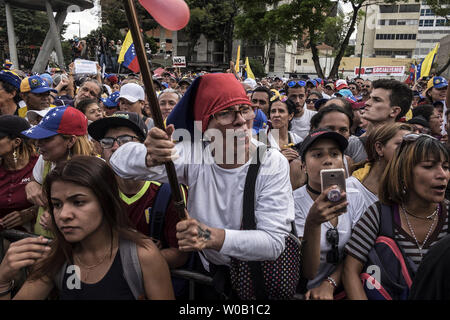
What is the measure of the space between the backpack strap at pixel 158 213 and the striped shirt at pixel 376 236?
45.8 inches

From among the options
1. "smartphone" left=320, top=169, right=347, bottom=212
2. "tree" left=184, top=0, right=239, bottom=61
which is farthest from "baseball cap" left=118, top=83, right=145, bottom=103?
"tree" left=184, top=0, right=239, bottom=61

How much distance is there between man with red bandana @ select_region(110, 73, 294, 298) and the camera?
1.48 meters

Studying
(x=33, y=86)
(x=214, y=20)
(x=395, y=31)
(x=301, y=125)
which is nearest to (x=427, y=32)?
(x=395, y=31)

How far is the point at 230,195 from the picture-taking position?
65.3 inches

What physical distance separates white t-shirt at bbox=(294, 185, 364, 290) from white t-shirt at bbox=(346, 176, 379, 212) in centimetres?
5

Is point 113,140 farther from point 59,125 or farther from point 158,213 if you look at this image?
point 158,213

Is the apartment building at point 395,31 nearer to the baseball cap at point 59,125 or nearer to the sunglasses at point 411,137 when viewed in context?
the sunglasses at point 411,137

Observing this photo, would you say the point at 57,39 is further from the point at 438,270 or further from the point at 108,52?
the point at 438,270

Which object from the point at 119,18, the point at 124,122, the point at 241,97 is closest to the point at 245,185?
the point at 241,97

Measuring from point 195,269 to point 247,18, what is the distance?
Answer: 70.5 feet

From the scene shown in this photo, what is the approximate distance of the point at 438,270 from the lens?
1.16 meters

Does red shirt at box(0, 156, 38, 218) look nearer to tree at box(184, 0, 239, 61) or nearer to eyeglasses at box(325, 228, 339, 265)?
eyeglasses at box(325, 228, 339, 265)

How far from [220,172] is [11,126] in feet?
7.08

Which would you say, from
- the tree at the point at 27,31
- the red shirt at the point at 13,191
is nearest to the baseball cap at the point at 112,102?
the red shirt at the point at 13,191
